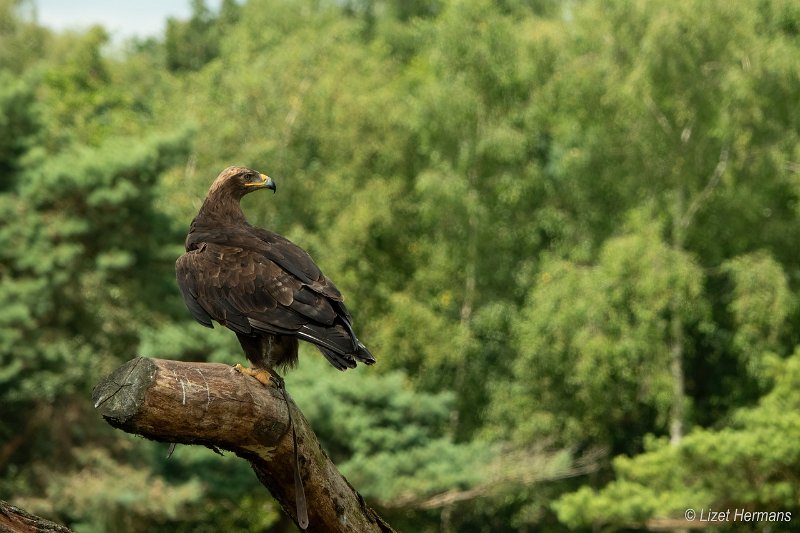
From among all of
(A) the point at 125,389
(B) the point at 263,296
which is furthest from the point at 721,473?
(A) the point at 125,389

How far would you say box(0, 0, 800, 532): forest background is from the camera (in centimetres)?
2111

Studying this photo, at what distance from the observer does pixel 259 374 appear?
18.4 feet

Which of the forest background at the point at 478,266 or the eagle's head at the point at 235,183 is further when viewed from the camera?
the forest background at the point at 478,266

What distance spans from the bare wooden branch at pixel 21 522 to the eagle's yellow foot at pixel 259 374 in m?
0.94

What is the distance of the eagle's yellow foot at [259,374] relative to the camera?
17.9ft

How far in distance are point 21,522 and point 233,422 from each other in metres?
0.82

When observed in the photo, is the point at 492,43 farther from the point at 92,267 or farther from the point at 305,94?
the point at 92,267

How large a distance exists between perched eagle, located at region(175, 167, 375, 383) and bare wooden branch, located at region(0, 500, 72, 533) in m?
1.09

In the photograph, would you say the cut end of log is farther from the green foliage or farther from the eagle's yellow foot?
the green foliage

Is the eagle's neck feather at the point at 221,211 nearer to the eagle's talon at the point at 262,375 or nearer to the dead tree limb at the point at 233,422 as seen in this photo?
the eagle's talon at the point at 262,375

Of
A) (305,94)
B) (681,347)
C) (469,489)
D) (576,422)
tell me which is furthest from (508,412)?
(305,94)

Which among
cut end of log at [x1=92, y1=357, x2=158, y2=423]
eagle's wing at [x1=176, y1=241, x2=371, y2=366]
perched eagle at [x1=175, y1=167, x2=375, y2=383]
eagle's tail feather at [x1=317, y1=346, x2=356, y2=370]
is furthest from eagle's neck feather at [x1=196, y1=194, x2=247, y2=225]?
cut end of log at [x1=92, y1=357, x2=158, y2=423]

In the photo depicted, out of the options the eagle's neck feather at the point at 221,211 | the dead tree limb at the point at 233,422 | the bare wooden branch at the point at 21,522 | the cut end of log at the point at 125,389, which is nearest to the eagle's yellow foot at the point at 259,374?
the dead tree limb at the point at 233,422

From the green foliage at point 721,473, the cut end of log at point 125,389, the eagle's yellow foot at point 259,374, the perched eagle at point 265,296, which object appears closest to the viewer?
→ the cut end of log at point 125,389
